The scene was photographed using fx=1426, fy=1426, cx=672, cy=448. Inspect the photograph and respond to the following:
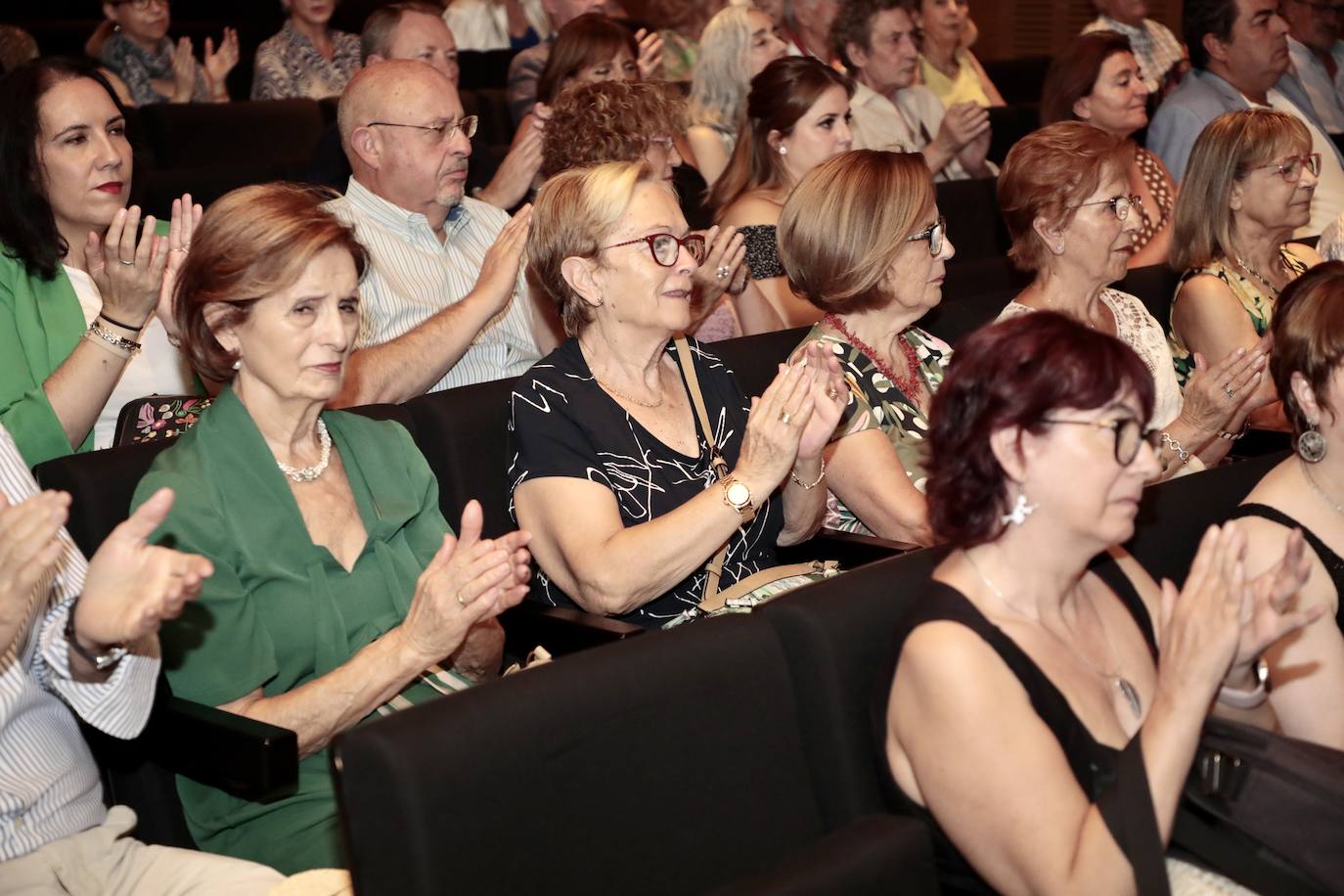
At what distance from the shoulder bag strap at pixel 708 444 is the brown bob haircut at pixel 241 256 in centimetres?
75

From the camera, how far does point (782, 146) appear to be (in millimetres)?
3916

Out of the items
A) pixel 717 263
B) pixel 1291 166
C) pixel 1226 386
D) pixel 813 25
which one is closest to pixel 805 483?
pixel 717 263

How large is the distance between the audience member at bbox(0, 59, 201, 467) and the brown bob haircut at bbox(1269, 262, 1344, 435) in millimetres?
1848

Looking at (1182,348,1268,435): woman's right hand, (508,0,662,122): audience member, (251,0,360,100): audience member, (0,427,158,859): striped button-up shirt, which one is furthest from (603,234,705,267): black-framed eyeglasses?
(251,0,360,100): audience member

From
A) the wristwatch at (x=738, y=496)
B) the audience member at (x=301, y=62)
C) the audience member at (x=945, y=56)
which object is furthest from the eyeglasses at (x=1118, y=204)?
the audience member at (x=301, y=62)

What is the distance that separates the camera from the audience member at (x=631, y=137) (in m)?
3.13

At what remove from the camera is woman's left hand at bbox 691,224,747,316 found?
3109mm

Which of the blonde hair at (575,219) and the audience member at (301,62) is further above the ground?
the blonde hair at (575,219)

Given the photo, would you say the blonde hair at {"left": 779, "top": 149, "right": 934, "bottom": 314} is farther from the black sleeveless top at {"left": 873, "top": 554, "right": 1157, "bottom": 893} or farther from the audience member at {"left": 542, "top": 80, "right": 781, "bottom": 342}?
the black sleeveless top at {"left": 873, "top": 554, "right": 1157, "bottom": 893}

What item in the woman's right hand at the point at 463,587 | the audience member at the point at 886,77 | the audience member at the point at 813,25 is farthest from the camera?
the audience member at the point at 813,25

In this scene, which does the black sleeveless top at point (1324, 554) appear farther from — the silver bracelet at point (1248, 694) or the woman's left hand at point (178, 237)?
the woman's left hand at point (178, 237)

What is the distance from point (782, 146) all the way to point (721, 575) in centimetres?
180

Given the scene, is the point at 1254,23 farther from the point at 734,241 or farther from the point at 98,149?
the point at 98,149

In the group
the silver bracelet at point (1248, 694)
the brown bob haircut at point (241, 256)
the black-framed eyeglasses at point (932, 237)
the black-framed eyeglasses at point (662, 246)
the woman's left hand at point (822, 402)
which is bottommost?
the silver bracelet at point (1248, 694)
